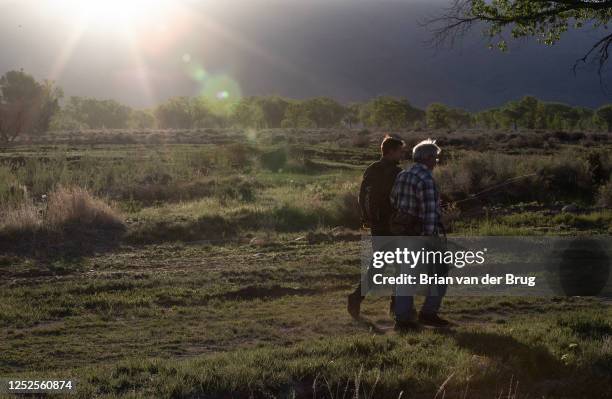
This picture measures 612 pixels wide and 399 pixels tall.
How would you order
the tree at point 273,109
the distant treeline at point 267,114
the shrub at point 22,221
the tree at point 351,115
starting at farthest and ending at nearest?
the tree at point 273,109
the tree at point 351,115
the distant treeline at point 267,114
the shrub at point 22,221

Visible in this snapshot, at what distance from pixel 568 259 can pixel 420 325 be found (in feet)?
17.1

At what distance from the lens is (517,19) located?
9.82 metres

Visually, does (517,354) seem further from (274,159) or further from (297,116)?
(297,116)

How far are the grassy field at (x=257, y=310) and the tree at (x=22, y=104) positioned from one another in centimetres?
4173

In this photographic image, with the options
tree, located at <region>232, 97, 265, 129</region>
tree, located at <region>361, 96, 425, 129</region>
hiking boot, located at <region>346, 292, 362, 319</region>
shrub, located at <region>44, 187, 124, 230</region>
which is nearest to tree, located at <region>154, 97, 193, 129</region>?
tree, located at <region>232, 97, 265, 129</region>

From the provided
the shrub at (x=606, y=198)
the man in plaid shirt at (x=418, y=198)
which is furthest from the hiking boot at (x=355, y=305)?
the shrub at (x=606, y=198)

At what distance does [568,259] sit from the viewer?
11227 millimetres

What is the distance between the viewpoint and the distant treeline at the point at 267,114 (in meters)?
64.6

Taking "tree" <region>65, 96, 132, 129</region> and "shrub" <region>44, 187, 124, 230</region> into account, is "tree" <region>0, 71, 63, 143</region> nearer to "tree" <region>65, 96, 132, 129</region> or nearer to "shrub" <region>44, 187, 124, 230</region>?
"shrub" <region>44, 187, 124, 230</region>

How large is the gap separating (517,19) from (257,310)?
600cm

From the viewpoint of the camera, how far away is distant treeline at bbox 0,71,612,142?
212ft

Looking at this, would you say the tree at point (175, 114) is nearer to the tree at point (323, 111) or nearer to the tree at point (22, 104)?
the tree at point (323, 111)

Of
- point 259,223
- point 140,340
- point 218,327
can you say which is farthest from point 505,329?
point 259,223

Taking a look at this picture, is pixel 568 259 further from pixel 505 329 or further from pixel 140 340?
pixel 140 340
